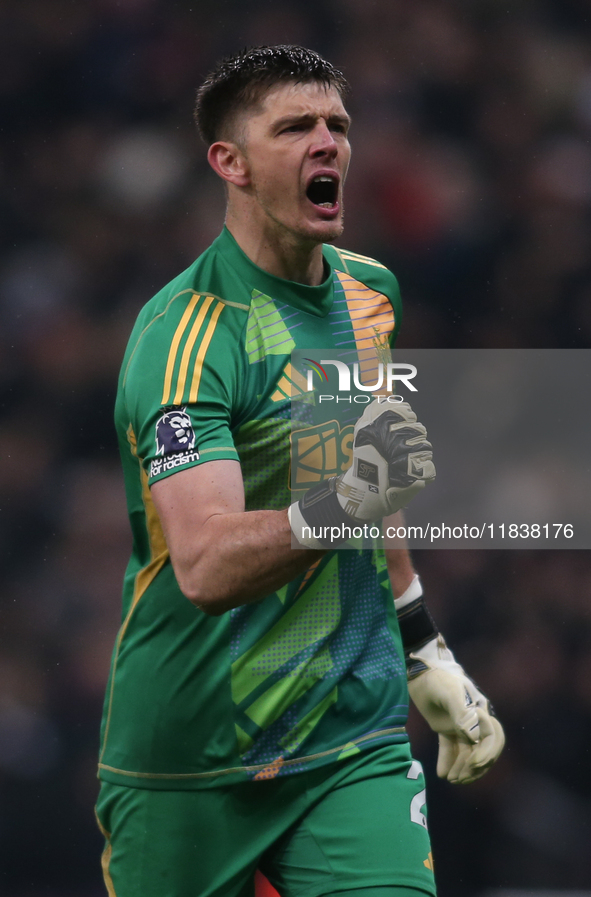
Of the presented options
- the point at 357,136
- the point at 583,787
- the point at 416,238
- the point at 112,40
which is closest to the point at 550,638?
the point at 583,787

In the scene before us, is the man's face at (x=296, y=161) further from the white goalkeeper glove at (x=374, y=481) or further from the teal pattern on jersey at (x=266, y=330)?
the white goalkeeper glove at (x=374, y=481)

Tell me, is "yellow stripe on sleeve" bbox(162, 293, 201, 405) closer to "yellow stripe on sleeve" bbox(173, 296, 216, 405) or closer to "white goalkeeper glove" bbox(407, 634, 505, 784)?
"yellow stripe on sleeve" bbox(173, 296, 216, 405)

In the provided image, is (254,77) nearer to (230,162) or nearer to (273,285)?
(230,162)

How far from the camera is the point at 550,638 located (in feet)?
12.7

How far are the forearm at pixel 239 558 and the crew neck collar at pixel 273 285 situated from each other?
21.4 inches

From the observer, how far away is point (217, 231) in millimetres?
4090

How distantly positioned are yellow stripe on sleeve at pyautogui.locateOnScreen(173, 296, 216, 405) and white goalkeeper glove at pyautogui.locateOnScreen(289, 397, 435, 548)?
0.94 ft

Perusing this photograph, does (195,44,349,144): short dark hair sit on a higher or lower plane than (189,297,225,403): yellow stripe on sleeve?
higher

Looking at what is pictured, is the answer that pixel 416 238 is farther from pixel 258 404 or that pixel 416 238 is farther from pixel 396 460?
pixel 396 460

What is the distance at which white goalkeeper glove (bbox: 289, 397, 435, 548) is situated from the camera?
1698 millimetres

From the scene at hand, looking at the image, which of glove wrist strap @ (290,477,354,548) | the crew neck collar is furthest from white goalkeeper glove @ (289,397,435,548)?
the crew neck collar

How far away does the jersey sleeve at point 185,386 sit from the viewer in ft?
6.02

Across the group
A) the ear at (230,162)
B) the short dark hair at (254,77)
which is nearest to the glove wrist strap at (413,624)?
the ear at (230,162)

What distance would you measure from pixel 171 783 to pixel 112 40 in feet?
9.32
